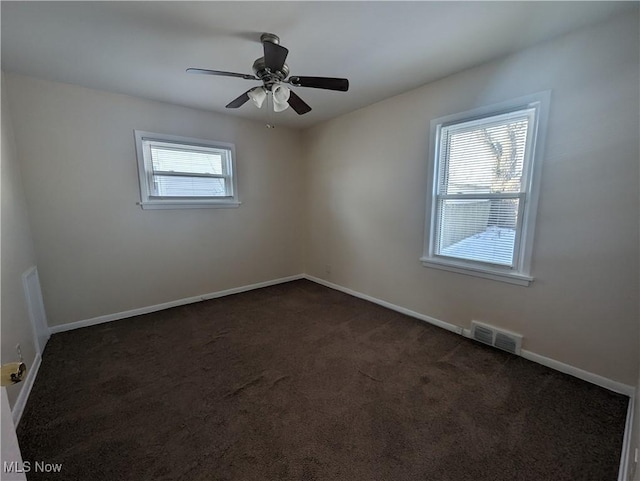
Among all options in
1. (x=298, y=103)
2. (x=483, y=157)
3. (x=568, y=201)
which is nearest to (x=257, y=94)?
(x=298, y=103)

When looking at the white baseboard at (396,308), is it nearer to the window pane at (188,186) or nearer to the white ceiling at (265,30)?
the window pane at (188,186)

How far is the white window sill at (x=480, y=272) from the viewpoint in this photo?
2208 millimetres

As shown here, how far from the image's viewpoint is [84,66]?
Answer: 7.36ft

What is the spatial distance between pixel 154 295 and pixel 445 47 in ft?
12.7

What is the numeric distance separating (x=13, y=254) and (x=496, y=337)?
3.98 m

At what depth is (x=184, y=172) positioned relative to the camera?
11.0 ft

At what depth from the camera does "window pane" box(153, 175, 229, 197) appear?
10.5ft

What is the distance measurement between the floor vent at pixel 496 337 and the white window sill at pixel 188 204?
3.24 m

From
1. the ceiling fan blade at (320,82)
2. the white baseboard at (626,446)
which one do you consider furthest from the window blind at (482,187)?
the ceiling fan blade at (320,82)

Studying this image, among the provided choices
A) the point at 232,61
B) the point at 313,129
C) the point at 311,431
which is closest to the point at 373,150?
the point at 313,129

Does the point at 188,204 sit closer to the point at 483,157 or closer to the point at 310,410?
the point at 310,410

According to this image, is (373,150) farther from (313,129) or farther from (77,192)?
(77,192)

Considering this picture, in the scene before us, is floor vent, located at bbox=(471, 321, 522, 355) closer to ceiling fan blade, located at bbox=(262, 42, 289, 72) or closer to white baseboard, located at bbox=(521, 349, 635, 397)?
white baseboard, located at bbox=(521, 349, 635, 397)

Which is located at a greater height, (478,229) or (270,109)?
(270,109)
